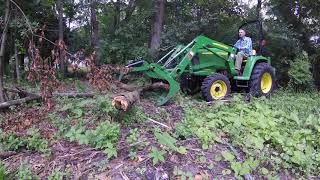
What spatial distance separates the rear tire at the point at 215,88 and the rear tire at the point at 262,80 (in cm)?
99

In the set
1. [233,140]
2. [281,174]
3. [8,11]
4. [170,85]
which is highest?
A: [8,11]

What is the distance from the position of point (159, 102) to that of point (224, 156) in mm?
2759

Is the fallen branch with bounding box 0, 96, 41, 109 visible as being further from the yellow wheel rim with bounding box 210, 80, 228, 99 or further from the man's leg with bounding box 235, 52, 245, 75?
the man's leg with bounding box 235, 52, 245, 75

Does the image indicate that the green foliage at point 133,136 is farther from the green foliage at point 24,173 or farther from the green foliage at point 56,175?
the green foliage at point 24,173

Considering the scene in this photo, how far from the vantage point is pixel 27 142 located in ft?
16.7

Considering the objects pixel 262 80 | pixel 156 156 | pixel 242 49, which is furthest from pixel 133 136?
pixel 262 80

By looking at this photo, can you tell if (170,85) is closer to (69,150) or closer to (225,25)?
(69,150)

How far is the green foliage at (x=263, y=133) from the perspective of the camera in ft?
16.6

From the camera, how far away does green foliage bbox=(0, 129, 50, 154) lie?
4.97 meters

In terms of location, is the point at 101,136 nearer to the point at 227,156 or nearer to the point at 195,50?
the point at 227,156

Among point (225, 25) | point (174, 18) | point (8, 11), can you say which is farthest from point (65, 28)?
point (8, 11)

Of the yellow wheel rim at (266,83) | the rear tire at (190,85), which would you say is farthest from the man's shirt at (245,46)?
the rear tire at (190,85)

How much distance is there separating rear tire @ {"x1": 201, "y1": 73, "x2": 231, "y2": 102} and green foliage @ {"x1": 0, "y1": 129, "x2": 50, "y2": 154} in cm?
→ 395

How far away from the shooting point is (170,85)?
24.5 ft
